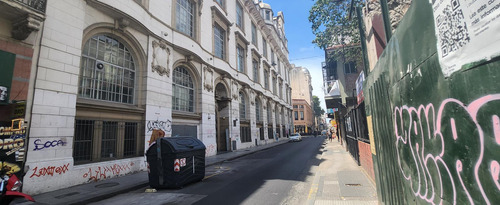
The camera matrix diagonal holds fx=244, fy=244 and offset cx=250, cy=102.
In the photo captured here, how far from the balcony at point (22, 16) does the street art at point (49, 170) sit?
444 cm

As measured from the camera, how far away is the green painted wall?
1.41 m

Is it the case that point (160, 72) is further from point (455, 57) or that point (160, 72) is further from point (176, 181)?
point (455, 57)

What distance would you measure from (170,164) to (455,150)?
8238mm

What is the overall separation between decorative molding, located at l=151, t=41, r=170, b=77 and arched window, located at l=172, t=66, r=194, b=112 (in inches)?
70.4

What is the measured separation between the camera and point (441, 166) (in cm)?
198

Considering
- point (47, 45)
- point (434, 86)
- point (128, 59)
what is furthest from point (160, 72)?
point (434, 86)

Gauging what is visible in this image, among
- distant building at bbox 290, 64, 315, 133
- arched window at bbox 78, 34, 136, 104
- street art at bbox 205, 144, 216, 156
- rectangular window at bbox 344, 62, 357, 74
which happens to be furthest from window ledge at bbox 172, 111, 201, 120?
distant building at bbox 290, 64, 315, 133

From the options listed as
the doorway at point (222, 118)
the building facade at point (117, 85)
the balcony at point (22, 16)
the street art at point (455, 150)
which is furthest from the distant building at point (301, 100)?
the street art at point (455, 150)

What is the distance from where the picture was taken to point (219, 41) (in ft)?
79.7

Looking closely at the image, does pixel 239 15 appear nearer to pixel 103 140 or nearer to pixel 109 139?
pixel 109 139

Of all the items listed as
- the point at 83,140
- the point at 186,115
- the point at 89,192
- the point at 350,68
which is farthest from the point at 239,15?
the point at 89,192

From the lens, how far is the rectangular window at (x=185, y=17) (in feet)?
58.8

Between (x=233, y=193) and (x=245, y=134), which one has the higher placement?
(x=245, y=134)

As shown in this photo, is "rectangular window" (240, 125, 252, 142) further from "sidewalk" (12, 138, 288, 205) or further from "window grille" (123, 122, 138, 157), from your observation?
"sidewalk" (12, 138, 288, 205)
